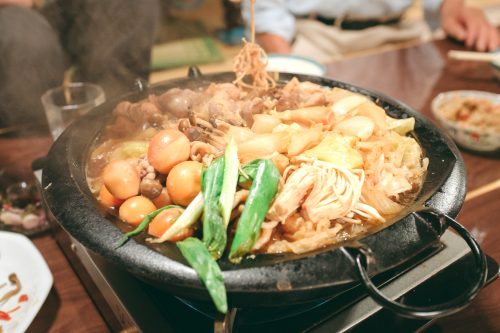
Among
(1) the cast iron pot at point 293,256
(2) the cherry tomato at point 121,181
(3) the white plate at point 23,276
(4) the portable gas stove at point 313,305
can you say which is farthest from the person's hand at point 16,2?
(2) the cherry tomato at point 121,181

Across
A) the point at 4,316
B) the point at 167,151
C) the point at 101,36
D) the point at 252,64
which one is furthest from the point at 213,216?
the point at 101,36

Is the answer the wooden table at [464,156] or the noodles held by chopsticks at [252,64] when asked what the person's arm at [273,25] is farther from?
the noodles held by chopsticks at [252,64]

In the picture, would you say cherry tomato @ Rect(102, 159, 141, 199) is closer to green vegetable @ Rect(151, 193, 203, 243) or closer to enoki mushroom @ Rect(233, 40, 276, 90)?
green vegetable @ Rect(151, 193, 203, 243)

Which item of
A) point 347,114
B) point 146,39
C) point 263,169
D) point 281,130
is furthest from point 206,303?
point 146,39

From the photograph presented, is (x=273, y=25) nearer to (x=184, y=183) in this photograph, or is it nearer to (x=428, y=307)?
(x=184, y=183)

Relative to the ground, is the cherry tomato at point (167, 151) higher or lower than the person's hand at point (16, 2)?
lower
